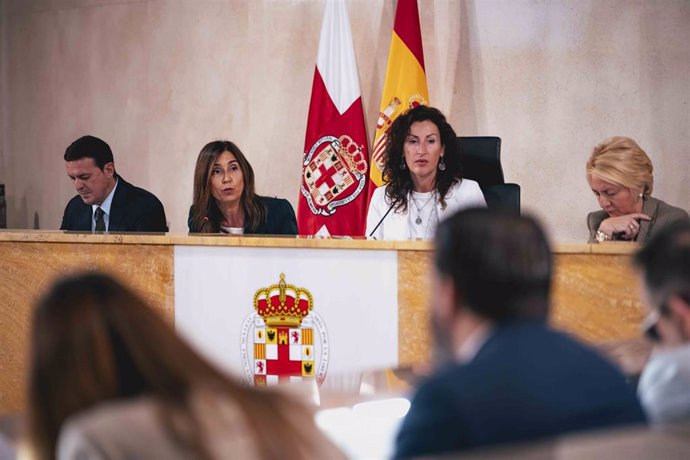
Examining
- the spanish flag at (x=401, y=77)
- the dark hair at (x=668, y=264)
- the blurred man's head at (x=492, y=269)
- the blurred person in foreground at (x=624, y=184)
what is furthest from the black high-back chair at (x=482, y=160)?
the blurred man's head at (x=492, y=269)

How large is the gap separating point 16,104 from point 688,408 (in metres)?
7.99

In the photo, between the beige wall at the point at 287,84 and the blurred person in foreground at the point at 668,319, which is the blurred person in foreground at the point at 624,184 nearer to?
the beige wall at the point at 287,84

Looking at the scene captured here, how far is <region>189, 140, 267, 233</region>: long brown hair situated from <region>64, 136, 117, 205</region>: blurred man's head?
33.6 inches

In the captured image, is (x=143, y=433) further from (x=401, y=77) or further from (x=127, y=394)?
(x=401, y=77)

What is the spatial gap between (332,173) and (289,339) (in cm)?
251

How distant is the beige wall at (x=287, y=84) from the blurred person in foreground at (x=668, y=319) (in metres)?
4.55

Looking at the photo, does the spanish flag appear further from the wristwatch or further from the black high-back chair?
the wristwatch

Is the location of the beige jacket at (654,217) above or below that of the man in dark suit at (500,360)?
above

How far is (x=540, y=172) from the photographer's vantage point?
650cm

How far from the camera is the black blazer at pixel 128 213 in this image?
5355 millimetres

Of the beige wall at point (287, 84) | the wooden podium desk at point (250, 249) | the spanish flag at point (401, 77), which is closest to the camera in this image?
the wooden podium desk at point (250, 249)

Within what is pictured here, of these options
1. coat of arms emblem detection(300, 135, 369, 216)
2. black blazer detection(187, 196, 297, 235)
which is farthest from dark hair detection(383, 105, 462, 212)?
coat of arms emblem detection(300, 135, 369, 216)

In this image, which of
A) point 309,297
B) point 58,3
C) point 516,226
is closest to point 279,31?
point 58,3

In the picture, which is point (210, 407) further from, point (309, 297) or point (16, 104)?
point (16, 104)
